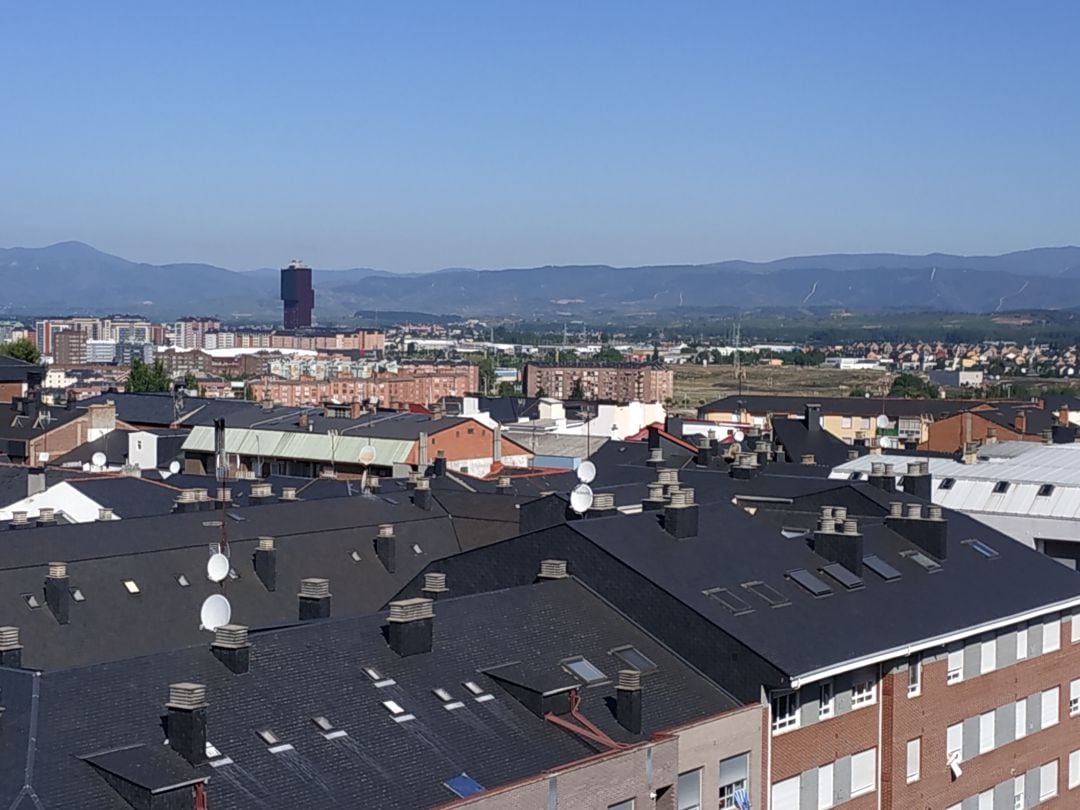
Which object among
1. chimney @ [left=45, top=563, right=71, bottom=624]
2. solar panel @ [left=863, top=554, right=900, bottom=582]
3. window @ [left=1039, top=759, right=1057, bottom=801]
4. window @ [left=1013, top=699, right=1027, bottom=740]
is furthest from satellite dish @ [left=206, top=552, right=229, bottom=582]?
window @ [left=1039, top=759, right=1057, bottom=801]

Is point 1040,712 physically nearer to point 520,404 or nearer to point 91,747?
point 91,747

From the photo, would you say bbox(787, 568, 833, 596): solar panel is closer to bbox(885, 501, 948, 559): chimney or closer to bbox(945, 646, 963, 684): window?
bbox(945, 646, 963, 684): window

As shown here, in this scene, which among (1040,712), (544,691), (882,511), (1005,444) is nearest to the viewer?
(544,691)

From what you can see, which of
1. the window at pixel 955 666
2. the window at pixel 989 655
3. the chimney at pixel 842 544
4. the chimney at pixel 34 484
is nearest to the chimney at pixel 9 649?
the chimney at pixel 842 544

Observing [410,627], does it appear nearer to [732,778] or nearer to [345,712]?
[345,712]

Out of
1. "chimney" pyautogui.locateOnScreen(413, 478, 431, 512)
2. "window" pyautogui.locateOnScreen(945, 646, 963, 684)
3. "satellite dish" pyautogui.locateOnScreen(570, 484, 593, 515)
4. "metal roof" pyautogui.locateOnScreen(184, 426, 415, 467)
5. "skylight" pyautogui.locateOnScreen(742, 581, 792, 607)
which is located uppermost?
"satellite dish" pyautogui.locateOnScreen(570, 484, 593, 515)

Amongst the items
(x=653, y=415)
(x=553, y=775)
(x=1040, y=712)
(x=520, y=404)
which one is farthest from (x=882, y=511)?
(x=520, y=404)

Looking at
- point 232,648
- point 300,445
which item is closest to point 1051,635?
point 232,648
